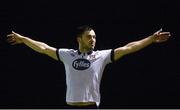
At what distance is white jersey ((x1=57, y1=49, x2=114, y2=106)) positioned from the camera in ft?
22.8

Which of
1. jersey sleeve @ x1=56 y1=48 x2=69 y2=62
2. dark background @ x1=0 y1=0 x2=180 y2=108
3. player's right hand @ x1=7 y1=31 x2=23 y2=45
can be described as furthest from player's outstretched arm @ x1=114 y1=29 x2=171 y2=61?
dark background @ x1=0 y1=0 x2=180 y2=108

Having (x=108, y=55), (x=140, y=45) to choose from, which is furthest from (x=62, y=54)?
(x=140, y=45)

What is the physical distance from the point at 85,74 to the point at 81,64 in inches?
3.6

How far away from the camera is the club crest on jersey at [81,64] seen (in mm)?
6978

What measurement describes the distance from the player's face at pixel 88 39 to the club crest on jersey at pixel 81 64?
133 millimetres

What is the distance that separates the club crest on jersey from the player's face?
0.44 ft

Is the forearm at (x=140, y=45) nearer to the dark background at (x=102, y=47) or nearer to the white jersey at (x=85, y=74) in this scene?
the white jersey at (x=85, y=74)

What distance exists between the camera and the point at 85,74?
6969mm

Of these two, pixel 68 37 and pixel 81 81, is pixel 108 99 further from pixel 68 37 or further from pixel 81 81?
pixel 81 81

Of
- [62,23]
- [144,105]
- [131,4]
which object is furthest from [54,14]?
[144,105]

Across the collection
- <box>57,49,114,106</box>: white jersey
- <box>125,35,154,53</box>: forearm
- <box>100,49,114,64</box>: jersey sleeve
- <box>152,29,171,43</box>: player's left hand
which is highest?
<box>152,29,171,43</box>: player's left hand

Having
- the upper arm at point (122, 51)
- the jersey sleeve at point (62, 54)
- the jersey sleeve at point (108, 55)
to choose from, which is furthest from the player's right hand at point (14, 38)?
the upper arm at point (122, 51)

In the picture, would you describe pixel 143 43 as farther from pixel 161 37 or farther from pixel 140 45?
pixel 161 37

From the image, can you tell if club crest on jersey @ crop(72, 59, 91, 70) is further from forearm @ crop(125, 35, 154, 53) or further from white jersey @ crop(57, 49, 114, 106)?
forearm @ crop(125, 35, 154, 53)
